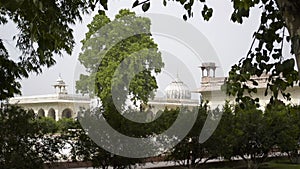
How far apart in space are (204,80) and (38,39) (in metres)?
30.9

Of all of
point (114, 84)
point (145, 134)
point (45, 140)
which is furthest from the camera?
point (114, 84)

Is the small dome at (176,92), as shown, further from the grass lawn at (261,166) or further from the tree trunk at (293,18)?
the tree trunk at (293,18)

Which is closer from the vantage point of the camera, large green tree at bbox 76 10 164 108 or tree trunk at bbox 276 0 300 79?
tree trunk at bbox 276 0 300 79

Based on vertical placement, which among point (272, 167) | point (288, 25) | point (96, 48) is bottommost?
point (272, 167)

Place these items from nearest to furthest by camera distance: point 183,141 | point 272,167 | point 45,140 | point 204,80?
point 45,140
point 183,141
point 272,167
point 204,80

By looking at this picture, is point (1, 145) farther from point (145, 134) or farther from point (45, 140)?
point (145, 134)

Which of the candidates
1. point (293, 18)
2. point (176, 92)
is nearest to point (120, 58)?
point (176, 92)

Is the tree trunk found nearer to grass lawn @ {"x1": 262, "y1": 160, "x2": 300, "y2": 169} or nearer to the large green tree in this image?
grass lawn @ {"x1": 262, "y1": 160, "x2": 300, "y2": 169}

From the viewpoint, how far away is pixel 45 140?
9.28 meters

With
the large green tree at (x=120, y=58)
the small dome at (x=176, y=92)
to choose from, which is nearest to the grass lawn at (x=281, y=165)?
the large green tree at (x=120, y=58)

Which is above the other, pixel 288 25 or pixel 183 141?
pixel 288 25

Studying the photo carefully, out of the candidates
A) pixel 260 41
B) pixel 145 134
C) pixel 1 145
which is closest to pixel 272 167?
pixel 145 134

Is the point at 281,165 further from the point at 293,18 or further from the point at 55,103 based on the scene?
the point at 55,103

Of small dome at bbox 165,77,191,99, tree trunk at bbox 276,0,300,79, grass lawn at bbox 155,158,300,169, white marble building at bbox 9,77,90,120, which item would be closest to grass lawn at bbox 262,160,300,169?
grass lawn at bbox 155,158,300,169
